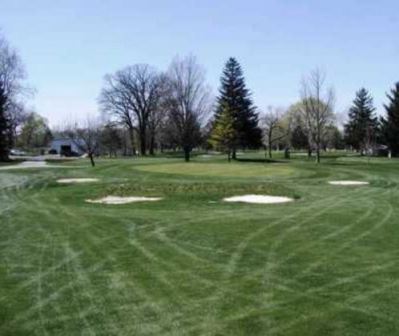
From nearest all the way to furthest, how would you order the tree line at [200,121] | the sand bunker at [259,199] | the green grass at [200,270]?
the green grass at [200,270] → the sand bunker at [259,199] → the tree line at [200,121]

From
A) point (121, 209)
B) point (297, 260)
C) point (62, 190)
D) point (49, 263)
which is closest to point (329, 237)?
point (297, 260)

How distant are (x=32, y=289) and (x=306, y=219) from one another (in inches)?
353

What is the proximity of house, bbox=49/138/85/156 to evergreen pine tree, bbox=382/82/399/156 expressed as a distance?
175 ft

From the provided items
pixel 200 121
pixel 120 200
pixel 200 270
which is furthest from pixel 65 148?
pixel 200 270

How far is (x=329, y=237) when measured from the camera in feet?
43.7

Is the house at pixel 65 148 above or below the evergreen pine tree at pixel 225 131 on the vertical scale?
below

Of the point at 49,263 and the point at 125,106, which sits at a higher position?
the point at 125,106

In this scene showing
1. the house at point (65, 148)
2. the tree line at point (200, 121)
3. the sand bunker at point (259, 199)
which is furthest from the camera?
the house at point (65, 148)

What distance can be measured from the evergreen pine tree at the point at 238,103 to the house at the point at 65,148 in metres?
42.0

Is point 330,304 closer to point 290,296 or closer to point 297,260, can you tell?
point 290,296

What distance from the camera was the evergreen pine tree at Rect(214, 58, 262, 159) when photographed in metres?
70.9

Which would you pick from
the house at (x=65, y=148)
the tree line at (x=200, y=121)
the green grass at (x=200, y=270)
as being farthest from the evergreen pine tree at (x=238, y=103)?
the green grass at (x=200, y=270)

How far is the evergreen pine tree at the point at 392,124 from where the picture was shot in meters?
72.9

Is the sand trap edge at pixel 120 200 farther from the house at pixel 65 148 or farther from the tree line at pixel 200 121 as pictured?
the house at pixel 65 148
